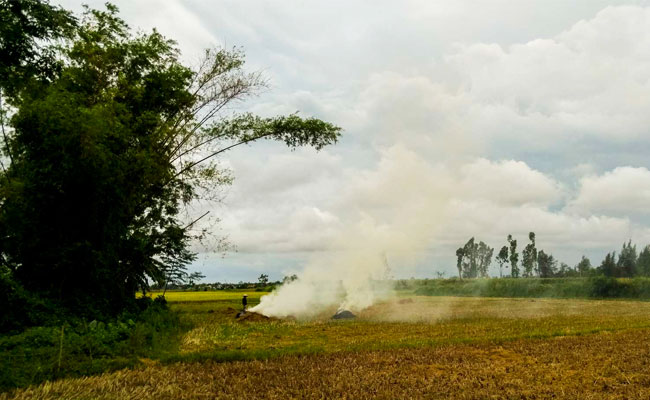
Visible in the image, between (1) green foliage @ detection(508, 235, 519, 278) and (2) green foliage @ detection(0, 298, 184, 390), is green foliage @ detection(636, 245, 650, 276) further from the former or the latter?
(2) green foliage @ detection(0, 298, 184, 390)

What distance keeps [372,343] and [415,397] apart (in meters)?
7.51

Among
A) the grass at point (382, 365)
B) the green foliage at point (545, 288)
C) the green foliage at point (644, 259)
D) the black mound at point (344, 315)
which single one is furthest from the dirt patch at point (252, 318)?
the green foliage at point (644, 259)

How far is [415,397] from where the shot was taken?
9516 millimetres

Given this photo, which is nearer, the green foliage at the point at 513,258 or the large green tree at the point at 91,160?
the large green tree at the point at 91,160

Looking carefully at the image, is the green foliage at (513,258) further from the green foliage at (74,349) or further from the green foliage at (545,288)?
the green foliage at (74,349)

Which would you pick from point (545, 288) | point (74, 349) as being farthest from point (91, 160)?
point (545, 288)

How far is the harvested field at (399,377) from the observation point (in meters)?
9.92

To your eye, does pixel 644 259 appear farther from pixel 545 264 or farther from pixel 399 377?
pixel 399 377

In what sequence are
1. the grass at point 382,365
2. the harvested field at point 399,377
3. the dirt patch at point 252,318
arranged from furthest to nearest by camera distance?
the dirt patch at point 252,318 → the grass at point 382,365 → the harvested field at point 399,377

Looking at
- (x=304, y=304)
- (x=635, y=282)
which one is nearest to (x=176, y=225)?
(x=304, y=304)

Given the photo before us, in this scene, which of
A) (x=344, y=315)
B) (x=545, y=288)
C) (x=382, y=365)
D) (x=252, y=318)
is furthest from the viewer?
(x=545, y=288)

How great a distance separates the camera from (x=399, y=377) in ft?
37.1

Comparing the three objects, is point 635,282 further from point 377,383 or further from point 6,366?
point 6,366

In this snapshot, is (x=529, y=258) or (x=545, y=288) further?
(x=529, y=258)
